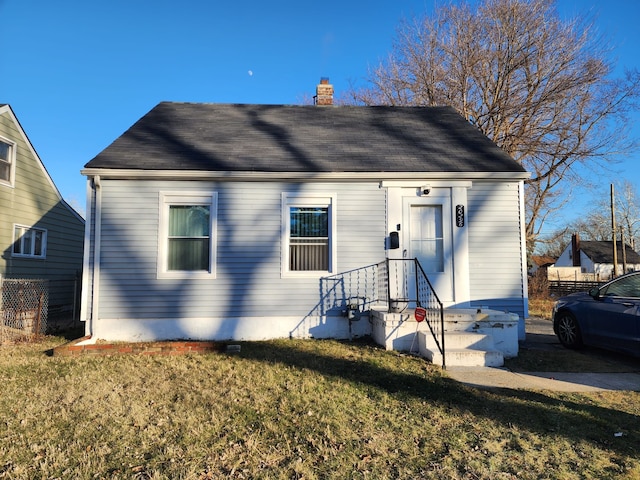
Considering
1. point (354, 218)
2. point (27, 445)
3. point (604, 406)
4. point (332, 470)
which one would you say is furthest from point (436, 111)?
point (27, 445)

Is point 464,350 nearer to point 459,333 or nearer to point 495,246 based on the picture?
point 459,333

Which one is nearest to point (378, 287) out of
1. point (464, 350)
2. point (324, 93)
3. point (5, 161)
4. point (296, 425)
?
point (464, 350)

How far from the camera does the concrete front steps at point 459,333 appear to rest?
6.27 metres

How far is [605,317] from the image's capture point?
20.6 ft

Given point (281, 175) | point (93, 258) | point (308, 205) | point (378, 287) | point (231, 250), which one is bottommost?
point (378, 287)

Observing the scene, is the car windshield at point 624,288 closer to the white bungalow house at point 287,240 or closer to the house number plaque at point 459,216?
the white bungalow house at point 287,240

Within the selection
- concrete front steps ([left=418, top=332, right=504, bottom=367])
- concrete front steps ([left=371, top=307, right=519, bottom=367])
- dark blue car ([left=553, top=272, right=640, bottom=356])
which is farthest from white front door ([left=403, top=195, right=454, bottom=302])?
dark blue car ([left=553, top=272, right=640, bottom=356])

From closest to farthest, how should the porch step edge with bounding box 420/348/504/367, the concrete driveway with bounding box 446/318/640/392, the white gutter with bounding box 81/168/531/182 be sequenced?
the concrete driveway with bounding box 446/318/640/392 < the porch step edge with bounding box 420/348/504/367 < the white gutter with bounding box 81/168/531/182

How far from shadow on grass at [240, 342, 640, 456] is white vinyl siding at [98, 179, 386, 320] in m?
2.00

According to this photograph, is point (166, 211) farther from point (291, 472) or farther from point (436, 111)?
point (436, 111)

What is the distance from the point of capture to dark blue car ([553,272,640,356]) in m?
5.87

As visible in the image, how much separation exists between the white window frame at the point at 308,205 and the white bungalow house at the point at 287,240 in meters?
0.02

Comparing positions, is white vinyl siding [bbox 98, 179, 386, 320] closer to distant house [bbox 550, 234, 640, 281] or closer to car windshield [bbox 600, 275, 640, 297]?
car windshield [bbox 600, 275, 640, 297]

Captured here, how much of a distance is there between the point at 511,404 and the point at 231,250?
5332mm
